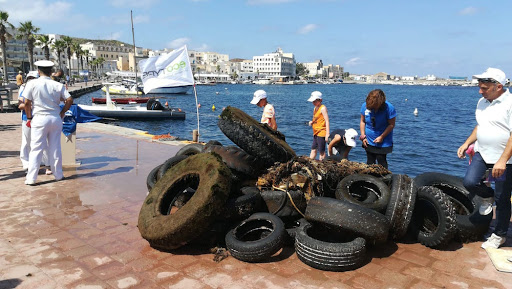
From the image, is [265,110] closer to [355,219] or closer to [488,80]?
[355,219]

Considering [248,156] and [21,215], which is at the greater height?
[248,156]

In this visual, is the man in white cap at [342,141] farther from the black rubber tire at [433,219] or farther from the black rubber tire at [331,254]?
the black rubber tire at [331,254]

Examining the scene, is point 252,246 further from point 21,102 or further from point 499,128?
point 21,102

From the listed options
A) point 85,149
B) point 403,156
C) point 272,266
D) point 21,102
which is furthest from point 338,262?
point 403,156

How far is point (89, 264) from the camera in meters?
3.91

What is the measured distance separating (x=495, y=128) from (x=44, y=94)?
7045mm

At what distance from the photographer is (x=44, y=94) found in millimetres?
6543

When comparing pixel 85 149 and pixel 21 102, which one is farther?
pixel 85 149

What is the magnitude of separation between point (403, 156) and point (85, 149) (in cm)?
1601

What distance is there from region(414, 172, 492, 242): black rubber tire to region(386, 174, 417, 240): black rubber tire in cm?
75

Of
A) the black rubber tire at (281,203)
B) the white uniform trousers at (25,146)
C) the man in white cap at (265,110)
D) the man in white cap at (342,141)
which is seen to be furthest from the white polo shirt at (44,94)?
the man in white cap at (342,141)

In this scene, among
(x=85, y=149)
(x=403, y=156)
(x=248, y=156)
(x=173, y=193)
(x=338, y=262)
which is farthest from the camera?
(x=403, y=156)

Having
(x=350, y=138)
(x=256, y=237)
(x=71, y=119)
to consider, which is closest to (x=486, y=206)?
(x=256, y=237)

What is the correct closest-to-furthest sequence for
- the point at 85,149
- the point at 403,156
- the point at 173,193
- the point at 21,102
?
the point at 173,193 < the point at 21,102 < the point at 85,149 < the point at 403,156
